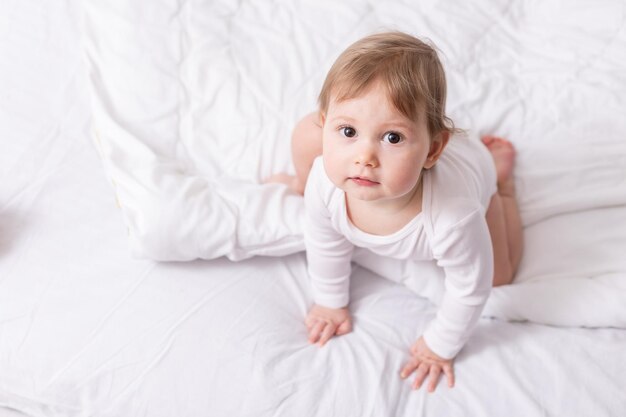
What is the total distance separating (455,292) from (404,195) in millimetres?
170

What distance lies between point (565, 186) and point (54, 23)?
3.34 ft

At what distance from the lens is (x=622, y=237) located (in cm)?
106

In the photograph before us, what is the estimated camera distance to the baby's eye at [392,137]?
0.74 m

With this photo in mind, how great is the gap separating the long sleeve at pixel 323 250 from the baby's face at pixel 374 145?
0.47 feet

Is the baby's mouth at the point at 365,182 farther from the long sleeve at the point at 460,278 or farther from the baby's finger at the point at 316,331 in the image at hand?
the baby's finger at the point at 316,331

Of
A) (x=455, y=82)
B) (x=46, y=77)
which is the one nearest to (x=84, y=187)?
(x=46, y=77)

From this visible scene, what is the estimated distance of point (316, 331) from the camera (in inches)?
39.2

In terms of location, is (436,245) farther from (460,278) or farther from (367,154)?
(367,154)

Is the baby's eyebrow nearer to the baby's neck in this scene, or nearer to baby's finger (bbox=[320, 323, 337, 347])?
the baby's neck

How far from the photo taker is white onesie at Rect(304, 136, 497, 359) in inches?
33.7

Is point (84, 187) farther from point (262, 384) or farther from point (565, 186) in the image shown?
point (565, 186)

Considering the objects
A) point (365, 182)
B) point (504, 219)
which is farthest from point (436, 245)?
point (504, 219)

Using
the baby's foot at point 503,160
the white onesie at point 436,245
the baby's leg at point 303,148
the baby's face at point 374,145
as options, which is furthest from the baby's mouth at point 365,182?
the baby's foot at point 503,160

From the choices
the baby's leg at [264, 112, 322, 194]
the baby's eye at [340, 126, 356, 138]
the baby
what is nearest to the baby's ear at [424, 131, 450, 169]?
the baby
